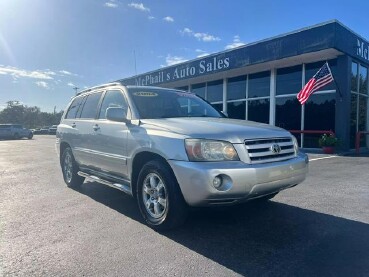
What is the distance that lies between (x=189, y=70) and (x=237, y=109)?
4034mm

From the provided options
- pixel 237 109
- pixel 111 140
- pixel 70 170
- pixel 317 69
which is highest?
pixel 317 69

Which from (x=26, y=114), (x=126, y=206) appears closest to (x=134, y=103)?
(x=126, y=206)

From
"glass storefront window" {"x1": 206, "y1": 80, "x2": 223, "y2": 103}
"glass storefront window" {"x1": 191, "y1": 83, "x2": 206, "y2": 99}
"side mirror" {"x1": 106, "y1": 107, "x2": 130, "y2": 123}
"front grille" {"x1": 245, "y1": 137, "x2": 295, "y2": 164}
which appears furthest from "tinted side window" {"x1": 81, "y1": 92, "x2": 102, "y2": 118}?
"glass storefront window" {"x1": 191, "y1": 83, "x2": 206, "y2": 99}

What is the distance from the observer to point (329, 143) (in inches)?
539

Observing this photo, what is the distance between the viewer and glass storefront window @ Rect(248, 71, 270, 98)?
17.6 meters

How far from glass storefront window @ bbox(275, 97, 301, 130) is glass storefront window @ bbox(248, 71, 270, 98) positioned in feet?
3.36

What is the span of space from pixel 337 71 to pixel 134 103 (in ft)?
41.1

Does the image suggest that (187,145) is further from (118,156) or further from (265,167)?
(118,156)

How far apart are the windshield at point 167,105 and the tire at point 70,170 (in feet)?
7.79

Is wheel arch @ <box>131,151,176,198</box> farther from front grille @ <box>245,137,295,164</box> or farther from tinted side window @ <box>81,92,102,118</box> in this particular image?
tinted side window @ <box>81,92,102,118</box>

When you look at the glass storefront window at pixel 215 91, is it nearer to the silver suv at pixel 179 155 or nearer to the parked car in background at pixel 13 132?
the silver suv at pixel 179 155

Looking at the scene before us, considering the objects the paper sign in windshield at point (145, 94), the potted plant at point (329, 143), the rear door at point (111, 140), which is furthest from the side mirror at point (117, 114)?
the potted plant at point (329, 143)

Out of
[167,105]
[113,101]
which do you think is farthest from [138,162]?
[113,101]

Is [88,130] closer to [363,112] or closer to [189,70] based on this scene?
[363,112]
